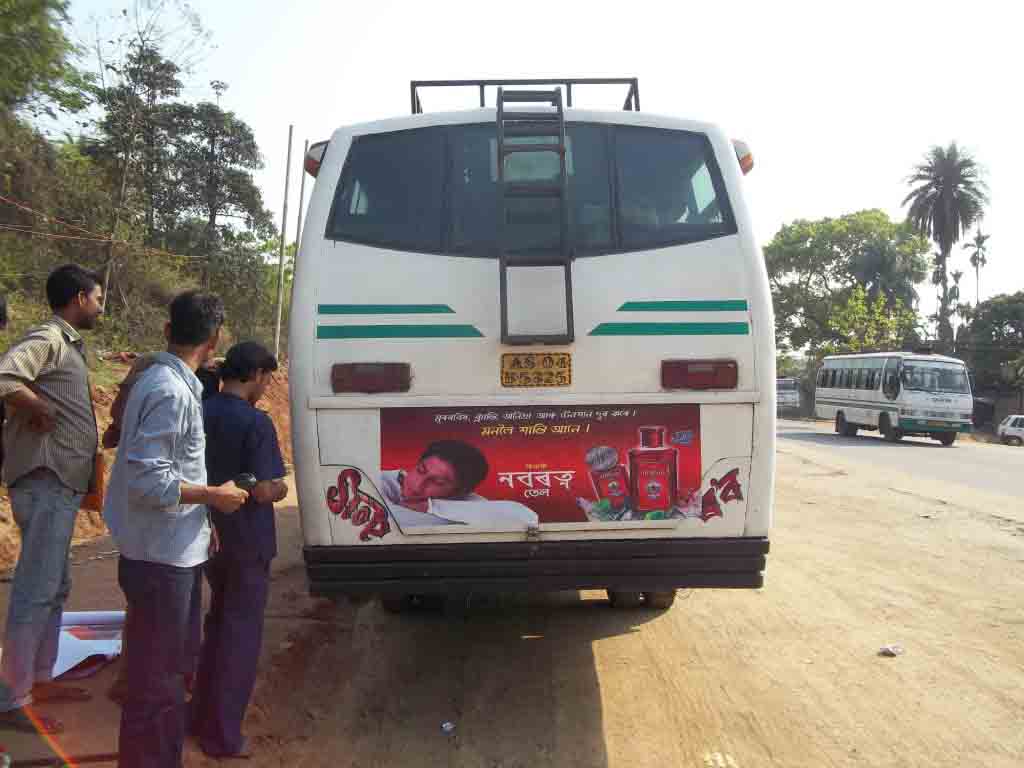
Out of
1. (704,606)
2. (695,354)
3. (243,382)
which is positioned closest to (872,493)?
(704,606)

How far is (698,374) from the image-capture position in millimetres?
3855

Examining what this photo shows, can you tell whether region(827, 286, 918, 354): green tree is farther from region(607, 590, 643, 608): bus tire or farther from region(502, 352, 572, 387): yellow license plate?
region(502, 352, 572, 387): yellow license plate

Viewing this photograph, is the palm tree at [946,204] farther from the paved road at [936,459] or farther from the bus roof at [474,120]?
the bus roof at [474,120]

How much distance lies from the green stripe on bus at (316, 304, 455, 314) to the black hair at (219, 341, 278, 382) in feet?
1.16

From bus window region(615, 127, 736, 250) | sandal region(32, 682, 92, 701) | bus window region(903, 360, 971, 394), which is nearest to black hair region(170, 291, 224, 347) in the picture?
bus window region(615, 127, 736, 250)

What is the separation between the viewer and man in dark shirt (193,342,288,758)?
372 cm

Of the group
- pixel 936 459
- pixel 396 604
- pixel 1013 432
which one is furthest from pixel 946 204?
pixel 396 604

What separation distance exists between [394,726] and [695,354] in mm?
2221

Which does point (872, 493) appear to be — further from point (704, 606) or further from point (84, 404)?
point (84, 404)

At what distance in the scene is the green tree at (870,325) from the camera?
47469 millimetres

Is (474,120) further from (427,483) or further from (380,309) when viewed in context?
(427,483)

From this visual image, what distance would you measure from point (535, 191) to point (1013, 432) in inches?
1405

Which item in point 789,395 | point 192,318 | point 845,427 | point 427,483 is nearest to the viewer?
point 192,318

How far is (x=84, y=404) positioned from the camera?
13.1ft
